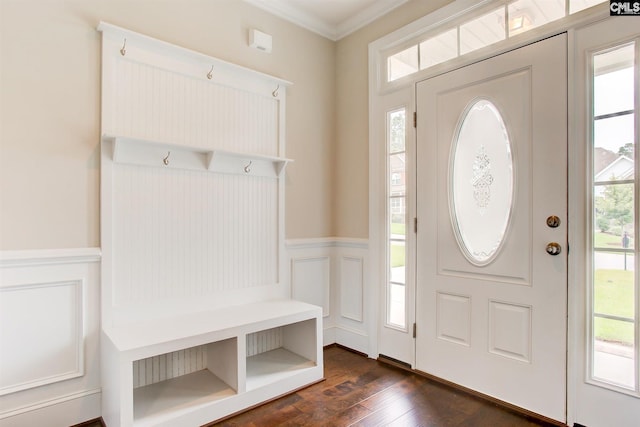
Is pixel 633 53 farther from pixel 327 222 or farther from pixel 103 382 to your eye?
pixel 103 382

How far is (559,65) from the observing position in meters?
1.87

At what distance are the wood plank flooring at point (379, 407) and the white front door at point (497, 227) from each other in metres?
0.14

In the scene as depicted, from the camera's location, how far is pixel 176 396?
198 cm

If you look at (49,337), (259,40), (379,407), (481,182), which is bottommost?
(379,407)

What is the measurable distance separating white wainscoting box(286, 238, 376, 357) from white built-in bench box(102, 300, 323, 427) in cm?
38

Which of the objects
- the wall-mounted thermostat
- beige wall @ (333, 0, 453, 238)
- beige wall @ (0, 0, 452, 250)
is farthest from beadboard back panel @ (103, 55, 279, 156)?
beige wall @ (333, 0, 453, 238)

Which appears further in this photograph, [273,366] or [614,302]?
[273,366]

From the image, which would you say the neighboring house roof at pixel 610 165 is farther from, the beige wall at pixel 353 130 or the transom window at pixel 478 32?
the beige wall at pixel 353 130

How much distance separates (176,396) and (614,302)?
234cm

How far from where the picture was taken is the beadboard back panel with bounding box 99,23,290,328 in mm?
2016

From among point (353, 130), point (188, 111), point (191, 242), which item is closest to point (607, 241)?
point (353, 130)

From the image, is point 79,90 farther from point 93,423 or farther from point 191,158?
point 93,423

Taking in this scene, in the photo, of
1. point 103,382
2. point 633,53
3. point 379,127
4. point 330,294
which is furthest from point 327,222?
point 633,53

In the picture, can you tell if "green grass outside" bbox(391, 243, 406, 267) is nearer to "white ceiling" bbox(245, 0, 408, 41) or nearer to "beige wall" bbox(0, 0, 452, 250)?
"beige wall" bbox(0, 0, 452, 250)
